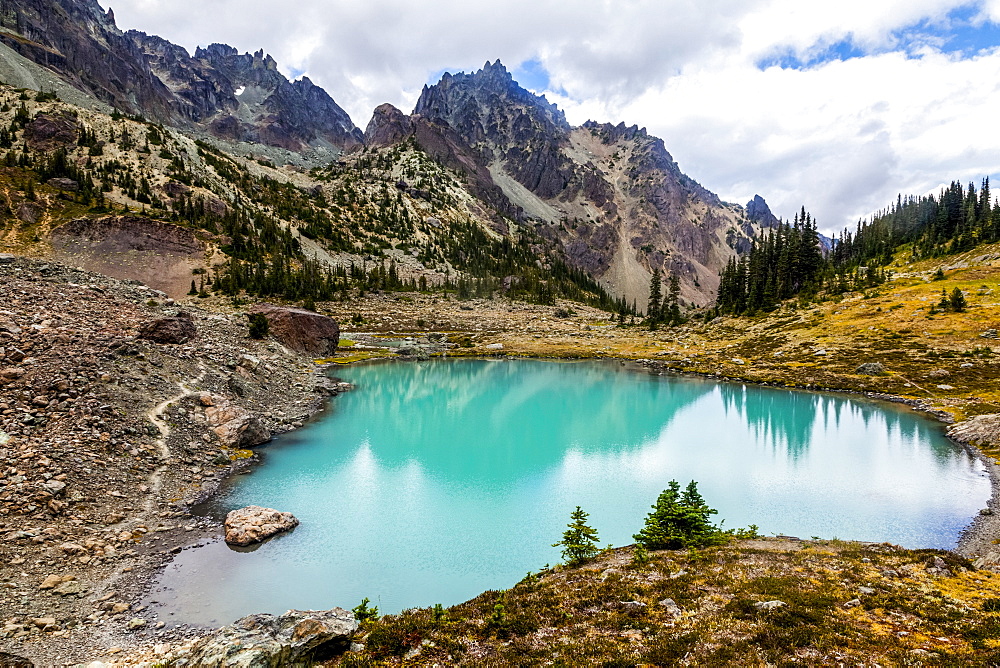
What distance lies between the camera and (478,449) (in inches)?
1292

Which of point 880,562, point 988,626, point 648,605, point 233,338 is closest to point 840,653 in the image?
point 988,626

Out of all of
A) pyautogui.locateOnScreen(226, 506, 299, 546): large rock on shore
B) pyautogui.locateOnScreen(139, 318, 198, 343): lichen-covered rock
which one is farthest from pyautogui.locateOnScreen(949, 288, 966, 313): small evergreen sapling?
pyautogui.locateOnScreen(139, 318, 198, 343): lichen-covered rock

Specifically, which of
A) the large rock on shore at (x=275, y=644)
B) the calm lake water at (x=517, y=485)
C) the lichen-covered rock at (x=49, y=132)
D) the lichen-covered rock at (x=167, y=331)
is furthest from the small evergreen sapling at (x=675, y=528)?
the lichen-covered rock at (x=49, y=132)

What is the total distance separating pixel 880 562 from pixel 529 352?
217ft

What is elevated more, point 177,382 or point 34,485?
point 177,382

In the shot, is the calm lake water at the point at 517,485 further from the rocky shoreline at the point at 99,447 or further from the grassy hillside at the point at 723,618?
the grassy hillside at the point at 723,618

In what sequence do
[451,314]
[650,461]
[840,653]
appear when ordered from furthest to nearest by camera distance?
1. [451,314]
2. [650,461]
3. [840,653]

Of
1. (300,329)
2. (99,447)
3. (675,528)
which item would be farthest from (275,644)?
(300,329)

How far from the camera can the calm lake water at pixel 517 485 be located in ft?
52.7

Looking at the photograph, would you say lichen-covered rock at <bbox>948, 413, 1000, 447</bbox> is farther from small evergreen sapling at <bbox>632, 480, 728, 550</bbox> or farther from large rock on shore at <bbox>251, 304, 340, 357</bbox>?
large rock on shore at <bbox>251, 304, 340, 357</bbox>

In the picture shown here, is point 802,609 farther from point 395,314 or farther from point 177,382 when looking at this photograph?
point 395,314

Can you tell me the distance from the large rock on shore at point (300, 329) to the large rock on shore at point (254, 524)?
127ft

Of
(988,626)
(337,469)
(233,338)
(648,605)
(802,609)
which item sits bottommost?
(337,469)

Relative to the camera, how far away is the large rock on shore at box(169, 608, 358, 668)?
9.12 meters
